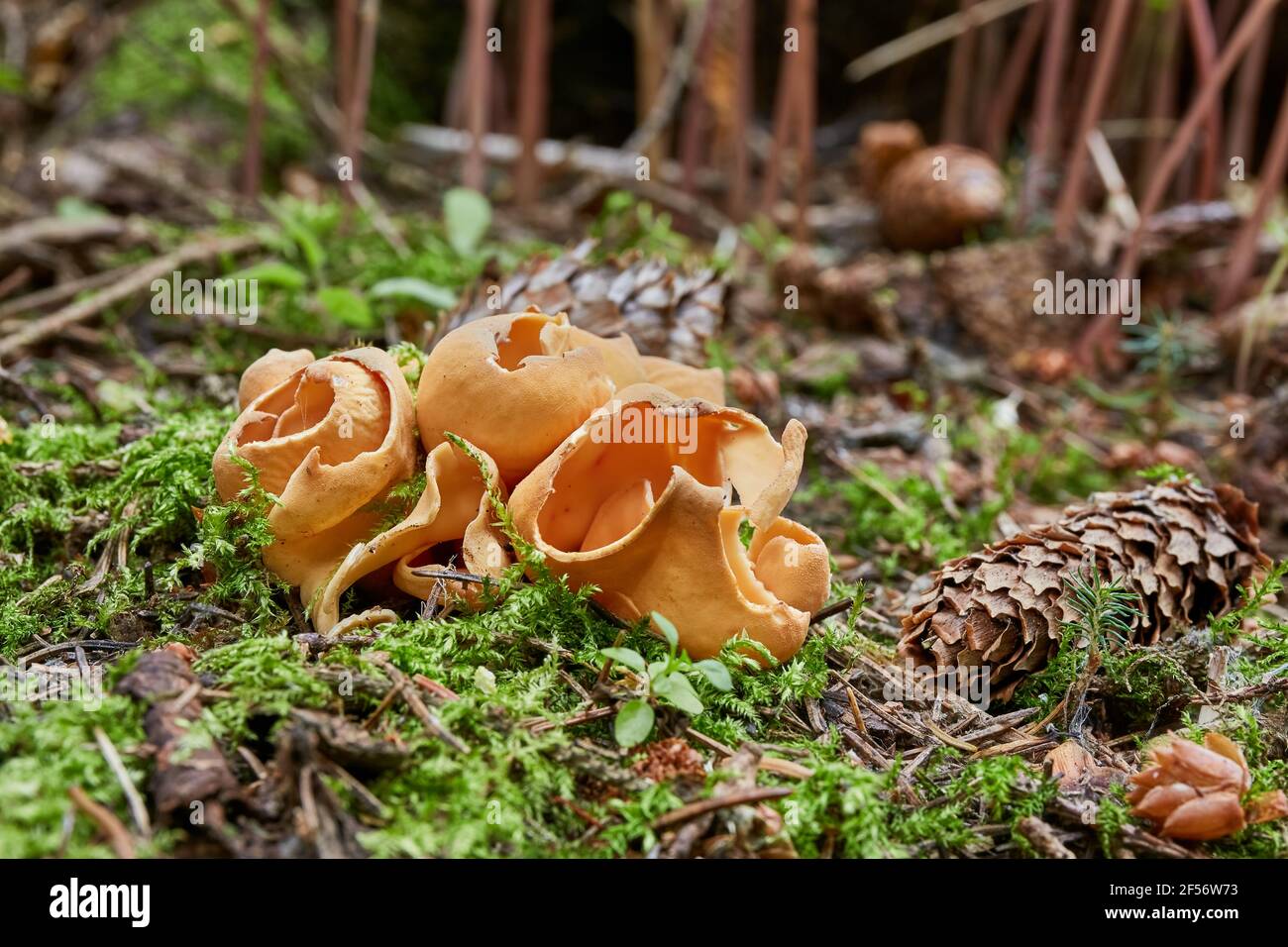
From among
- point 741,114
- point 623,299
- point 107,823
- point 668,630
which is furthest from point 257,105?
point 107,823

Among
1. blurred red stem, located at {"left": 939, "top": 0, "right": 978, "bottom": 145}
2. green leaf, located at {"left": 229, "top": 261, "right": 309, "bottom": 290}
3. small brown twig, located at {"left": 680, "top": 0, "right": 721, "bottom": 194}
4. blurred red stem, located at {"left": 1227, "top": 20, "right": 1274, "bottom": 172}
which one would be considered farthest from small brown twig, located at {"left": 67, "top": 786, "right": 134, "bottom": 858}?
blurred red stem, located at {"left": 1227, "top": 20, "right": 1274, "bottom": 172}

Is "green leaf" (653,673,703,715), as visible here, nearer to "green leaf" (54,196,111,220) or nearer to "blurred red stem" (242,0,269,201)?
"green leaf" (54,196,111,220)

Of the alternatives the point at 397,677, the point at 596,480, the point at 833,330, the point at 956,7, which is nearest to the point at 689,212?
the point at 833,330

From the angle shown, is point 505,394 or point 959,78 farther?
point 959,78

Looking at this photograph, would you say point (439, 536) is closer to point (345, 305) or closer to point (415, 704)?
point (415, 704)

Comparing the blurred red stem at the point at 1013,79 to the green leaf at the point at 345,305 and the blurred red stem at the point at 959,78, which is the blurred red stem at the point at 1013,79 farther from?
the green leaf at the point at 345,305
